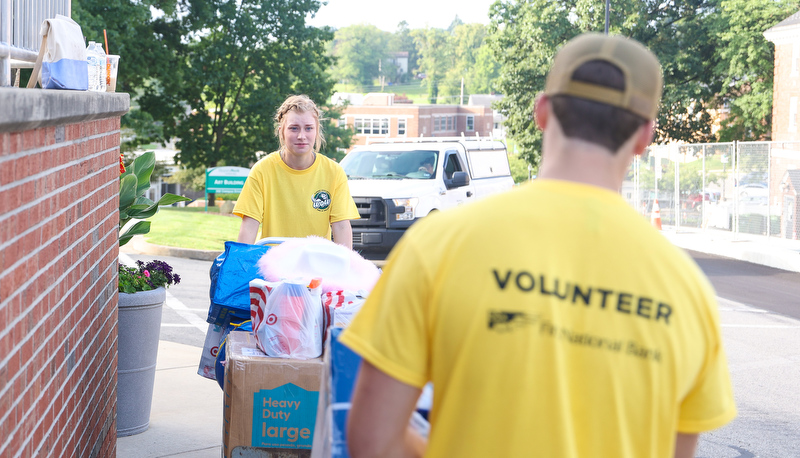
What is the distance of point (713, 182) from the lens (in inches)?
865

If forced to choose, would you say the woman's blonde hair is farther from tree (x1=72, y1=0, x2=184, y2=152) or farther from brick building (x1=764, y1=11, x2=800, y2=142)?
brick building (x1=764, y1=11, x2=800, y2=142)

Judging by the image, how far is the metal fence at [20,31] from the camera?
3.18 meters

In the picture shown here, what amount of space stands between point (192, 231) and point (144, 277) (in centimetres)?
1303

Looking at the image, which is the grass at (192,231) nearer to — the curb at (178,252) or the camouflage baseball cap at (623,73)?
the curb at (178,252)

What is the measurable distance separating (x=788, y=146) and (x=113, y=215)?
62.9 ft

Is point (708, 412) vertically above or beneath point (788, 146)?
beneath

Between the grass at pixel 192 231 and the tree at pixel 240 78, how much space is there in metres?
13.2

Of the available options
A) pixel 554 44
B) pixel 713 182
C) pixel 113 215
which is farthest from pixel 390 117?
pixel 113 215

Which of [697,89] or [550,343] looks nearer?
[550,343]

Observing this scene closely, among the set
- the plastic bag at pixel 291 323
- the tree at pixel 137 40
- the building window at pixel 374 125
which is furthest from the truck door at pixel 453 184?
the building window at pixel 374 125

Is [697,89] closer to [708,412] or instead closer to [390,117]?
[708,412]

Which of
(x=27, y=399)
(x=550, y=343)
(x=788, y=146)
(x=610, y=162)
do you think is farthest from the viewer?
(x=788, y=146)

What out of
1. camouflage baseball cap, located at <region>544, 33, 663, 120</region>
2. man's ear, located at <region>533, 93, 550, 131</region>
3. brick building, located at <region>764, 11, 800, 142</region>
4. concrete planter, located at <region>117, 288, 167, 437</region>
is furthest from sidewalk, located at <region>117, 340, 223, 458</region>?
brick building, located at <region>764, 11, 800, 142</region>

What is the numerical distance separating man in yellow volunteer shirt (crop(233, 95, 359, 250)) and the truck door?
10.3 metres
